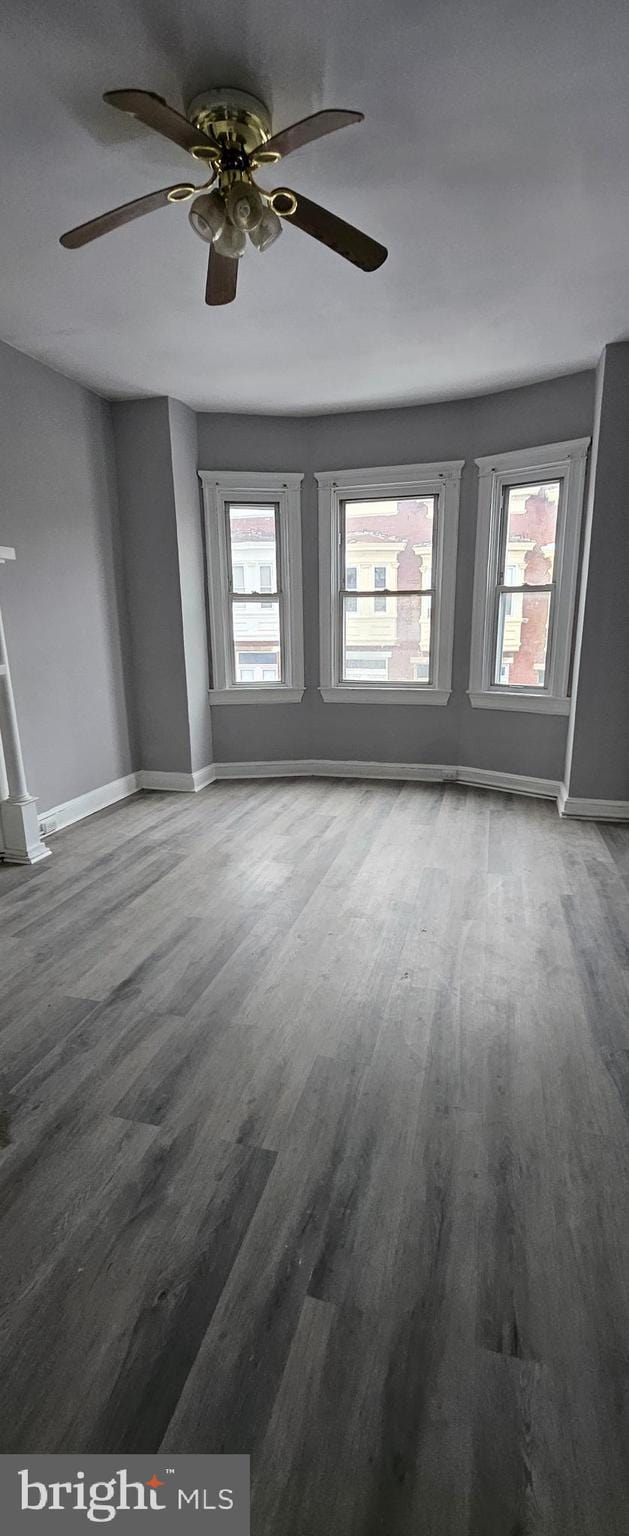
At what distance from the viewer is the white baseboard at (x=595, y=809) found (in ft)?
14.0

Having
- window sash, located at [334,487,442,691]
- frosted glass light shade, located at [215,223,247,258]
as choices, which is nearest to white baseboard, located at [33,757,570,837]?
window sash, located at [334,487,442,691]

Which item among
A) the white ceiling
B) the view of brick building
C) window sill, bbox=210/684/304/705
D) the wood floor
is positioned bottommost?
the wood floor

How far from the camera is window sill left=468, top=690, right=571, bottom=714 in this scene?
180 inches

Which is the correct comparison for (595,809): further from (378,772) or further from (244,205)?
(244,205)

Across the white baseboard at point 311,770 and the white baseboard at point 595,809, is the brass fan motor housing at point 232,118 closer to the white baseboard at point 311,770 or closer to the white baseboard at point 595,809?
the white baseboard at point 595,809

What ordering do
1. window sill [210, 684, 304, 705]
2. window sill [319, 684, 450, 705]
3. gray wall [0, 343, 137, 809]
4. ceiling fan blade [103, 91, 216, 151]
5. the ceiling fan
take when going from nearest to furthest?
1. ceiling fan blade [103, 91, 216, 151]
2. the ceiling fan
3. gray wall [0, 343, 137, 809]
4. window sill [319, 684, 450, 705]
5. window sill [210, 684, 304, 705]

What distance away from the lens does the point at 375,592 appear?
5.09 meters

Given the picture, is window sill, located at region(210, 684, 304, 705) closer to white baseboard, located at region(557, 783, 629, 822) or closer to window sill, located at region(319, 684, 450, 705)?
window sill, located at region(319, 684, 450, 705)

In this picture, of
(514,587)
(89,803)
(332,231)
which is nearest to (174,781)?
(89,803)

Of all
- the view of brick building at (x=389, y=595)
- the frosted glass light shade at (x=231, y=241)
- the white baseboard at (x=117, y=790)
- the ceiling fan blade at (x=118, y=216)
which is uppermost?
the ceiling fan blade at (x=118, y=216)

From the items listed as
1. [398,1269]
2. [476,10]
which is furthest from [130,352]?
[398,1269]

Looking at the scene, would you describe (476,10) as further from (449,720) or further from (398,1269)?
(449,720)

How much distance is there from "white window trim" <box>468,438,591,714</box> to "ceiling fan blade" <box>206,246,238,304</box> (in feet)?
8.49

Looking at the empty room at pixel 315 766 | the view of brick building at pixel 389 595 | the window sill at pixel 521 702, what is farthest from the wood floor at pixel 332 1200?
the view of brick building at pixel 389 595
